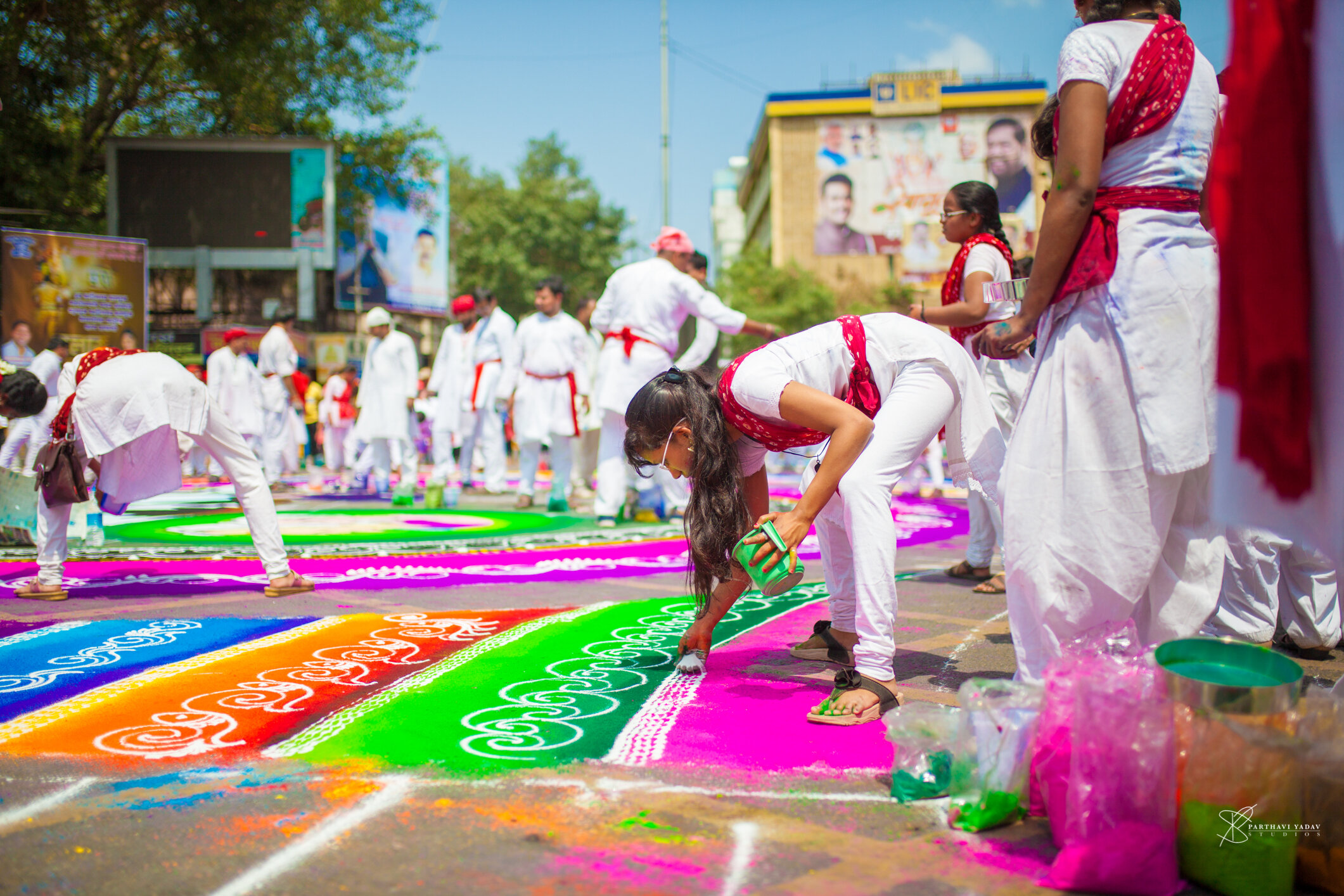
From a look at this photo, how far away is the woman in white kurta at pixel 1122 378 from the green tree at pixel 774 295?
34235 millimetres

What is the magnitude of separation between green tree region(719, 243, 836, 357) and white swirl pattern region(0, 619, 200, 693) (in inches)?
1301

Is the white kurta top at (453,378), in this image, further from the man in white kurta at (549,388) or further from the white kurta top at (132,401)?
the white kurta top at (132,401)

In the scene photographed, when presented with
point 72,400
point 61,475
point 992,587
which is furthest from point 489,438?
point 992,587

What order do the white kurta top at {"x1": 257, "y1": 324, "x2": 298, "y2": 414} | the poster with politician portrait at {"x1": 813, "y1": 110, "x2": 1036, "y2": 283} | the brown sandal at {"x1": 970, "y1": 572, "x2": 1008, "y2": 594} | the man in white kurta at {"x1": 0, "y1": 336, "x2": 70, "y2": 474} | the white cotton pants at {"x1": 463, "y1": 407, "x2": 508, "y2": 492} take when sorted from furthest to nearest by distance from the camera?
1. the poster with politician portrait at {"x1": 813, "y1": 110, "x2": 1036, "y2": 283}
2. the white kurta top at {"x1": 257, "y1": 324, "x2": 298, "y2": 414}
3. the white cotton pants at {"x1": 463, "y1": 407, "x2": 508, "y2": 492}
4. the man in white kurta at {"x1": 0, "y1": 336, "x2": 70, "y2": 474}
5. the brown sandal at {"x1": 970, "y1": 572, "x2": 1008, "y2": 594}

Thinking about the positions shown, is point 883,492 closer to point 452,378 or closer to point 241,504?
point 241,504

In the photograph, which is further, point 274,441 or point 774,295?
point 774,295

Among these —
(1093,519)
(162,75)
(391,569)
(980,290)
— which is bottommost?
(391,569)

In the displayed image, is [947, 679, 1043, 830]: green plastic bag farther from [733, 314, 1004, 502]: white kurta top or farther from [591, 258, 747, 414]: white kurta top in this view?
[591, 258, 747, 414]: white kurta top

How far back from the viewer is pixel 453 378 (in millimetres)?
10492

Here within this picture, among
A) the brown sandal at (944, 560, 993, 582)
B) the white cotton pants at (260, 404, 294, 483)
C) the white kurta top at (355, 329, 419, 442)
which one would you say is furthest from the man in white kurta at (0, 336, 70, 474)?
the brown sandal at (944, 560, 993, 582)

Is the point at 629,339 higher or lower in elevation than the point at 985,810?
higher

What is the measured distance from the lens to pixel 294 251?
22.3 metres

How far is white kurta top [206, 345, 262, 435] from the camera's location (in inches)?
418

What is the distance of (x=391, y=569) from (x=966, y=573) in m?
2.99
